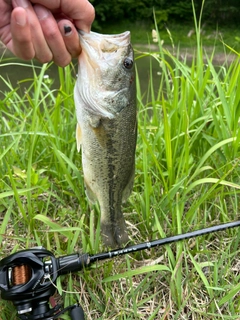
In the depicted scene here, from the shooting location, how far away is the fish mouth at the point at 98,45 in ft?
4.52

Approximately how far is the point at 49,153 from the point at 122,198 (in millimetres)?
636

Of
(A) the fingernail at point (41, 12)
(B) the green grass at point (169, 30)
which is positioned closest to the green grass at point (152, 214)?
(A) the fingernail at point (41, 12)

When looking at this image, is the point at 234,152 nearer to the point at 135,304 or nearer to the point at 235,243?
the point at 235,243

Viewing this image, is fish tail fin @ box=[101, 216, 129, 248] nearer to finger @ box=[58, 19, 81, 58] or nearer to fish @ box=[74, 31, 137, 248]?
fish @ box=[74, 31, 137, 248]

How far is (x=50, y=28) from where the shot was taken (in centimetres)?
129

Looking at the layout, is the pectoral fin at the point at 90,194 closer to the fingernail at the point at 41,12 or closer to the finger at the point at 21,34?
the finger at the point at 21,34

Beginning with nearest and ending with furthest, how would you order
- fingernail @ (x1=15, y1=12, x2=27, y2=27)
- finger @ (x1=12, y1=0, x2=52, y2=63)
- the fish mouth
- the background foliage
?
1. fingernail @ (x1=15, y1=12, x2=27, y2=27)
2. finger @ (x1=12, y1=0, x2=52, y2=63)
3. the fish mouth
4. the background foliage

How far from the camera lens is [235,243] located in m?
1.68

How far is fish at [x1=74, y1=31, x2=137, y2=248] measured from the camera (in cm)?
141

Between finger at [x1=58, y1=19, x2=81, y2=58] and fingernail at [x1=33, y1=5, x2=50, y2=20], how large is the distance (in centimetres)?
5

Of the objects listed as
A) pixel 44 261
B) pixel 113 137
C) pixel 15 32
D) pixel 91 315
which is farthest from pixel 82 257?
pixel 15 32

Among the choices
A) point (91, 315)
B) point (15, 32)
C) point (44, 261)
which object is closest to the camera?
point (15, 32)

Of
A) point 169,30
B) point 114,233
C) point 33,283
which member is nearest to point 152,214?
point 114,233

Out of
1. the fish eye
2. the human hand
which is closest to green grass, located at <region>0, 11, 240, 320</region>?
the fish eye
